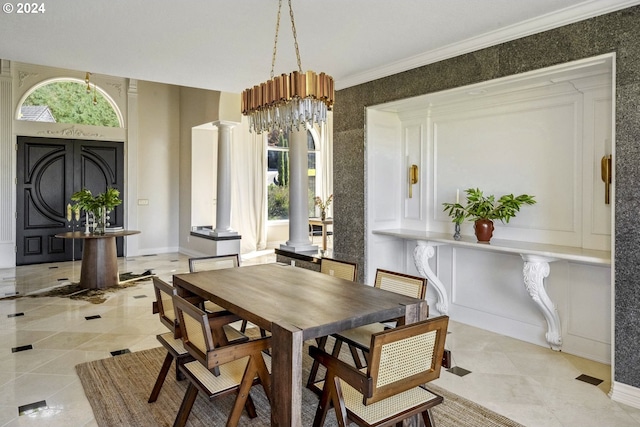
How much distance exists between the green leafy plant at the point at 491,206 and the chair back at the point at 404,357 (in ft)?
7.16

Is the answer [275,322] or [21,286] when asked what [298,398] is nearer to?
[275,322]

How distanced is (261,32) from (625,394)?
3.65 metres

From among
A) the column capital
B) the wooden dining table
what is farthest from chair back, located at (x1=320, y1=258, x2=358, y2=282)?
the column capital

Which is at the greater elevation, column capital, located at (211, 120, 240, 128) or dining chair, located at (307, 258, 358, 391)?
column capital, located at (211, 120, 240, 128)

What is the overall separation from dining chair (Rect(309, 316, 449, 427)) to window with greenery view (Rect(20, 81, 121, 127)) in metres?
7.57

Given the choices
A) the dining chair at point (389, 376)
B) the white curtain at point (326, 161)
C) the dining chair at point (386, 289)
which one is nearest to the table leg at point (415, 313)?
the dining chair at point (386, 289)

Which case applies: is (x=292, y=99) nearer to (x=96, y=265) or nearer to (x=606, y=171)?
(x=606, y=171)

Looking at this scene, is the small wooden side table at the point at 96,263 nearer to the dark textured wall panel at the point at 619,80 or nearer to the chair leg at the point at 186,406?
the chair leg at the point at 186,406

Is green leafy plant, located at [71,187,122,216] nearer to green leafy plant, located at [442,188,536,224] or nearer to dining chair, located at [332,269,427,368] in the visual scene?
dining chair, located at [332,269,427,368]

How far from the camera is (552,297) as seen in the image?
11.9 ft

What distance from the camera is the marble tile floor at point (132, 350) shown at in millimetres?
2582

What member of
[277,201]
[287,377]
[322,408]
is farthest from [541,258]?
[277,201]

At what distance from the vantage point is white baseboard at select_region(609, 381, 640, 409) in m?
2.69

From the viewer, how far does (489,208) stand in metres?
3.76
